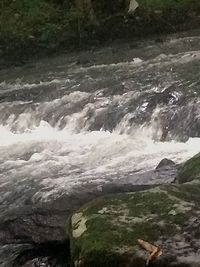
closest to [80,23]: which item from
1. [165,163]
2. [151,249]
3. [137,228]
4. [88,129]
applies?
[88,129]

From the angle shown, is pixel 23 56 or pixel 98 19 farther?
pixel 98 19

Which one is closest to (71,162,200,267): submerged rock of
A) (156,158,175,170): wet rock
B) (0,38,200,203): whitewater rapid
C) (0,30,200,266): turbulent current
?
(0,30,200,266): turbulent current

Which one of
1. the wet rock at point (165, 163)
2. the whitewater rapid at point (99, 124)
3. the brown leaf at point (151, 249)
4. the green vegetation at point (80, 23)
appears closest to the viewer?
the brown leaf at point (151, 249)

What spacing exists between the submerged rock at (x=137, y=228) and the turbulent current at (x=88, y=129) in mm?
1456

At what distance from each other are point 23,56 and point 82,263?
15.6 meters

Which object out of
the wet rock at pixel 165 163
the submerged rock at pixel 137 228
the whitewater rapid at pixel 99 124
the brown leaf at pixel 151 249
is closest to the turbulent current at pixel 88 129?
the whitewater rapid at pixel 99 124

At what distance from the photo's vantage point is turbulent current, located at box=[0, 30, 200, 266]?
7559 mm

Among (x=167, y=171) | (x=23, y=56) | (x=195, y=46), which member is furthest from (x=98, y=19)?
(x=167, y=171)

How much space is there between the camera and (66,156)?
10180mm

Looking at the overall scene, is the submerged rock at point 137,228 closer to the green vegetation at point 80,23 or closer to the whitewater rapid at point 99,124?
the whitewater rapid at point 99,124

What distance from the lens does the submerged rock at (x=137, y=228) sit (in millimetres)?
4258

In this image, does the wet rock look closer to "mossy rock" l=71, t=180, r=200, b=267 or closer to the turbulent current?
the turbulent current

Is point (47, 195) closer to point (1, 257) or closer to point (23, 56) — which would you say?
point (1, 257)

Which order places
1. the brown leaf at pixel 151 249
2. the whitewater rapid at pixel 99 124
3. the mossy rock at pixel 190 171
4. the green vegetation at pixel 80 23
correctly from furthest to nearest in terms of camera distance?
the green vegetation at pixel 80 23, the whitewater rapid at pixel 99 124, the mossy rock at pixel 190 171, the brown leaf at pixel 151 249
